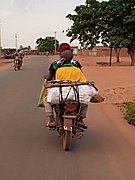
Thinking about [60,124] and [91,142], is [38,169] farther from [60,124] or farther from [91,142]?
[91,142]

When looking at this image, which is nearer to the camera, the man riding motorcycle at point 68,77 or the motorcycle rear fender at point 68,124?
the motorcycle rear fender at point 68,124

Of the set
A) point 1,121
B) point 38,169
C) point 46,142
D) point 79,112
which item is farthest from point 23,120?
point 38,169

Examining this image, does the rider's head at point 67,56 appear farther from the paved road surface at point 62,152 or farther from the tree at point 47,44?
the tree at point 47,44

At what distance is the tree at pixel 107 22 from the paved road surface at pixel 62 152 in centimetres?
2737

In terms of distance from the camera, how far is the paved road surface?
203 inches

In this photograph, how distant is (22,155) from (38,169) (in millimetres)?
746

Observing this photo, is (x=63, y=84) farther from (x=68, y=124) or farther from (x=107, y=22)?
(x=107, y=22)

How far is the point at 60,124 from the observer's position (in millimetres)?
6488

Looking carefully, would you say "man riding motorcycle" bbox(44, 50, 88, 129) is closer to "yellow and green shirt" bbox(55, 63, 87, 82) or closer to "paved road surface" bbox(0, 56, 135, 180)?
"yellow and green shirt" bbox(55, 63, 87, 82)

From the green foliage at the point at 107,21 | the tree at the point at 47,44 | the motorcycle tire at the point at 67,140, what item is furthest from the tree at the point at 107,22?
the tree at the point at 47,44

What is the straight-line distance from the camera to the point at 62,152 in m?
6.26

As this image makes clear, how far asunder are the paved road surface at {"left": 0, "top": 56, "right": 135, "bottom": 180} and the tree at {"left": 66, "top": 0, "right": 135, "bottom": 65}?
2737cm

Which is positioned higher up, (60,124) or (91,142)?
(60,124)

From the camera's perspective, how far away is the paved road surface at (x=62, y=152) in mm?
5164
